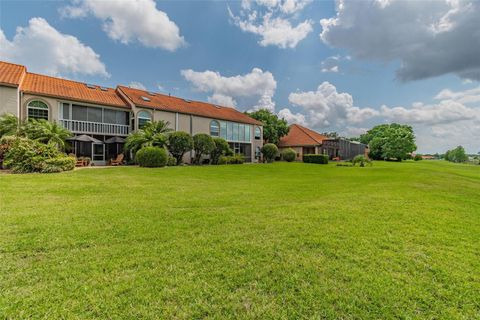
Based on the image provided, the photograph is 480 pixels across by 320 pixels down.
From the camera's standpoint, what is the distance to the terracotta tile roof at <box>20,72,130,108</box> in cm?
1770

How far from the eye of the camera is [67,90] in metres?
19.6

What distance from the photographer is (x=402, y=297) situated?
262 cm

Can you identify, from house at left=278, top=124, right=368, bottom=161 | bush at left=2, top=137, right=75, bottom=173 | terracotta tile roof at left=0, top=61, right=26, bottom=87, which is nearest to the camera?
bush at left=2, top=137, right=75, bottom=173

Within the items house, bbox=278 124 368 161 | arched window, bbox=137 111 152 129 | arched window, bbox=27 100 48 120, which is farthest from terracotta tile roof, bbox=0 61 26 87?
house, bbox=278 124 368 161

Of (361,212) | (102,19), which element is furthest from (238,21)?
(361,212)

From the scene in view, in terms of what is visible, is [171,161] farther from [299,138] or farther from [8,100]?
[299,138]

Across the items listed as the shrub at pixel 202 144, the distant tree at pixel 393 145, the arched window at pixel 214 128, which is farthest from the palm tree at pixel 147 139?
the distant tree at pixel 393 145

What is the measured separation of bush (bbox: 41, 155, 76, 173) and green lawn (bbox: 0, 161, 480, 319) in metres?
7.18

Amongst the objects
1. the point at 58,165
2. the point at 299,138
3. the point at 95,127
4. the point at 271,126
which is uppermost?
the point at 271,126

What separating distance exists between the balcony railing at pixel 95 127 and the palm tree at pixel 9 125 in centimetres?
342

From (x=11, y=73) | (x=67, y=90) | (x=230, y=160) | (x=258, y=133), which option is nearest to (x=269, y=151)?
(x=258, y=133)

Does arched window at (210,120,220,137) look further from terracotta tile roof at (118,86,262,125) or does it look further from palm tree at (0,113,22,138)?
palm tree at (0,113,22,138)

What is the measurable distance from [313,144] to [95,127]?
96.4 ft

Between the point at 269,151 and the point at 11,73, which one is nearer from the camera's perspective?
the point at 11,73
